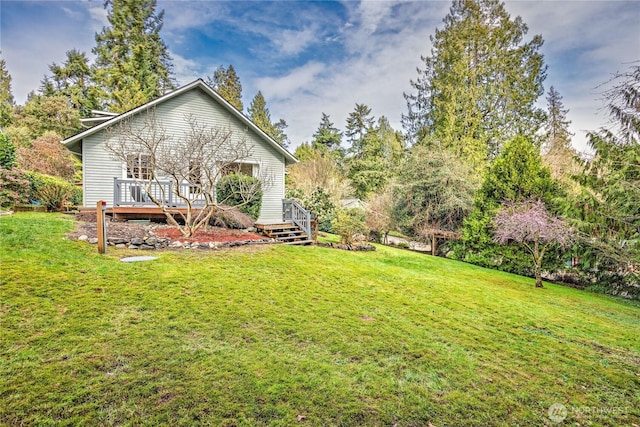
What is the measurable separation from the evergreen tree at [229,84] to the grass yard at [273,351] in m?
34.3

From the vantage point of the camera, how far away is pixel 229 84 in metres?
38.5

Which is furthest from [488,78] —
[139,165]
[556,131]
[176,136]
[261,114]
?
[261,114]

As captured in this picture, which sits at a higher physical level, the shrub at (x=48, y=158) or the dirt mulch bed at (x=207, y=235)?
the shrub at (x=48, y=158)

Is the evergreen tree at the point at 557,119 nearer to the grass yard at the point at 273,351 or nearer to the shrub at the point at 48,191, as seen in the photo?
the grass yard at the point at 273,351

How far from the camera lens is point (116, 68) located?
27266mm

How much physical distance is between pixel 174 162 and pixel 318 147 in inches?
1451

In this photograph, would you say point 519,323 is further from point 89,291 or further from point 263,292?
point 89,291

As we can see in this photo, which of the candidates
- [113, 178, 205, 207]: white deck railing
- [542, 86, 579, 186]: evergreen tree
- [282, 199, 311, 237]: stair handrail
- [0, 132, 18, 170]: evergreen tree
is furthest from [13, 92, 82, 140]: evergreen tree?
[542, 86, 579, 186]: evergreen tree

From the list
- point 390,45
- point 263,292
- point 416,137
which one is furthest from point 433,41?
point 263,292

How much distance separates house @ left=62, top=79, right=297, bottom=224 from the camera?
11664 mm

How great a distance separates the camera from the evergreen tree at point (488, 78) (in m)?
23.3

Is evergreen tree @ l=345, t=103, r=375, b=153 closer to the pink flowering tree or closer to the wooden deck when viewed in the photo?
the pink flowering tree

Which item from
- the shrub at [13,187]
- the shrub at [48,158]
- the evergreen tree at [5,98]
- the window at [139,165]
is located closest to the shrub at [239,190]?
the window at [139,165]

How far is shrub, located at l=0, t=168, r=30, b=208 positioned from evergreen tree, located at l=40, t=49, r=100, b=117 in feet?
74.8
